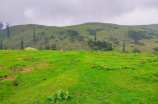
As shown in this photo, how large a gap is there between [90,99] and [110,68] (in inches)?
541

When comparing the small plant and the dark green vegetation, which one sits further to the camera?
the dark green vegetation

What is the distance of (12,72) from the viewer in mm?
31484

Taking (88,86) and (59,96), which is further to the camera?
(88,86)

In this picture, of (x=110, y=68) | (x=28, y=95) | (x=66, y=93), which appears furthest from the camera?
(x=110, y=68)

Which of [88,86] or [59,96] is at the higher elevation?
[88,86]

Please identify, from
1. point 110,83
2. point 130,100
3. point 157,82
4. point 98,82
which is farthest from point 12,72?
point 157,82

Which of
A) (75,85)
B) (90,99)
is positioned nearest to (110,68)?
(75,85)

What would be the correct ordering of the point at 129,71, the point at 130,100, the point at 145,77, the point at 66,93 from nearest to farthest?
the point at 130,100 < the point at 66,93 < the point at 145,77 < the point at 129,71

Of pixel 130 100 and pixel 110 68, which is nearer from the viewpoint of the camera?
pixel 130 100

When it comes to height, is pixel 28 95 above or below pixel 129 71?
below

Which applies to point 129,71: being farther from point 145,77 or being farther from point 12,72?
point 12,72

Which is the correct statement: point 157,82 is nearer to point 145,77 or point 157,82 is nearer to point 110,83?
point 145,77

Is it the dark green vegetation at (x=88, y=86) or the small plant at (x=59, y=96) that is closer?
the small plant at (x=59, y=96)

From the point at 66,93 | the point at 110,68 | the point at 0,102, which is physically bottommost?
the point at 0,102
